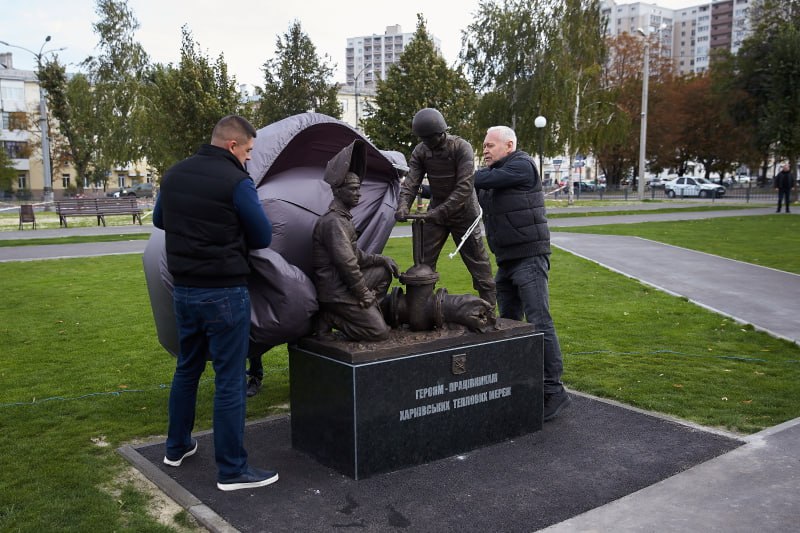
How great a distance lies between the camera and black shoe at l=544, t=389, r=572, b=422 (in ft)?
19.5

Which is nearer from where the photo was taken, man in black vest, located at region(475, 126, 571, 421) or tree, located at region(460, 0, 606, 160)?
man in black vest, located at region(475, 126, 571, 421)

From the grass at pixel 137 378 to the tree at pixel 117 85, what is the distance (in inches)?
1350

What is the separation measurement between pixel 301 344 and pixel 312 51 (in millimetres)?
35129

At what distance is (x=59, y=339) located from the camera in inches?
352

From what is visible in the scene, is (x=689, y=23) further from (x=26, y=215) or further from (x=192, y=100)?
(x=26, y=215)

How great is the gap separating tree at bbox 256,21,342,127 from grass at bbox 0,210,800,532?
2652cm

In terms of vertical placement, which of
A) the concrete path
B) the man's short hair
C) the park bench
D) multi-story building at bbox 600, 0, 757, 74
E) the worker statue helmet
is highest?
multi-story building at bbox 600, 0, 757, 74

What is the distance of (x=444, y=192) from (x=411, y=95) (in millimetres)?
24637

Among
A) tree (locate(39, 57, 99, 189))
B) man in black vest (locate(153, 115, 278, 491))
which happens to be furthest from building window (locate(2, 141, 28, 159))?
man in black vest (locate(153, 115, 278, 491))

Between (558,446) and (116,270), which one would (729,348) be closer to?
(558,446)

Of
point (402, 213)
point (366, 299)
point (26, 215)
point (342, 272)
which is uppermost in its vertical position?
point (402, 213)

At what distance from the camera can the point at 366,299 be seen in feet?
16.4

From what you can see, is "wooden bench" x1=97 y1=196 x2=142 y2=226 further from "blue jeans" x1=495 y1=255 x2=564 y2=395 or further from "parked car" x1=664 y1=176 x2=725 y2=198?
"parked car" x1=664 y1=176 x2=725 y2=198

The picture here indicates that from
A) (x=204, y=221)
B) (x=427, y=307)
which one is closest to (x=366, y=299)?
(x=427, y=307)
